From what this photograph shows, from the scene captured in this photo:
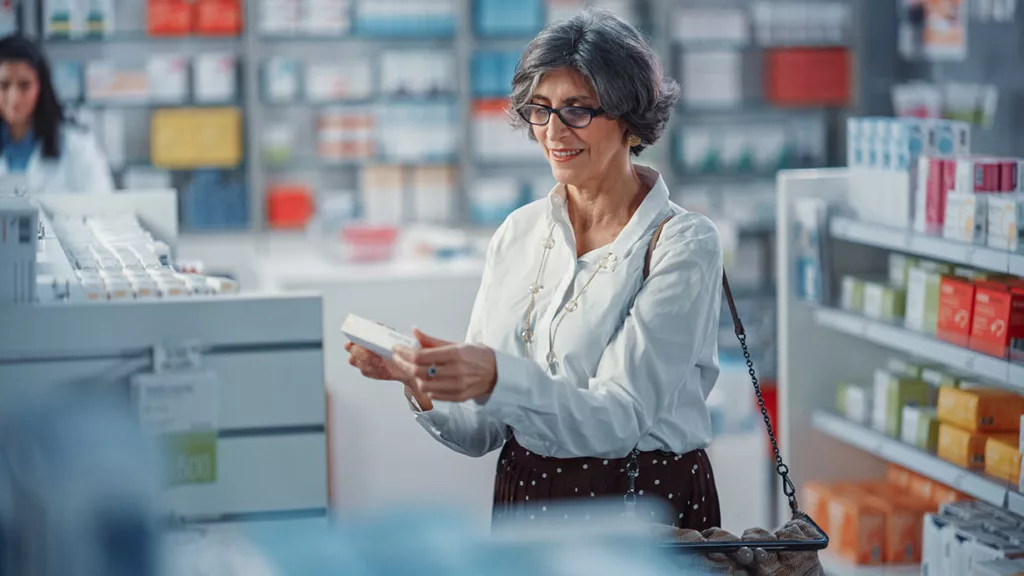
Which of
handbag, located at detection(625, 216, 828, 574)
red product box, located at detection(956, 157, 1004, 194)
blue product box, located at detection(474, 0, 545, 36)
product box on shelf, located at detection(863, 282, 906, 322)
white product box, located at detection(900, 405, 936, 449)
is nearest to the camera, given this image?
handbag, located at detection(625, 216, 828, 574)

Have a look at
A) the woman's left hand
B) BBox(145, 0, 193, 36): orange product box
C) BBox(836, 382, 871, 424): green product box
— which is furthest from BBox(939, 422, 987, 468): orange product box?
BBox(145, 0, 193, 36): orange product box

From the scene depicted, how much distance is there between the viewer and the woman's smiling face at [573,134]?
91.7 inches

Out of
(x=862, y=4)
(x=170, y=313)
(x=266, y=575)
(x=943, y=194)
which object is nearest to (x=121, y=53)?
(x=862, y=4)

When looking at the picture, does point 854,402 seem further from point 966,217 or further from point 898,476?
point 966,217

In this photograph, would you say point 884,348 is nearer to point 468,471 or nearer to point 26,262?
point 468,471

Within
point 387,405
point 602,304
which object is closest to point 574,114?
point 602,304

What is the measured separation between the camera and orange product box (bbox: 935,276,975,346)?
371 cm

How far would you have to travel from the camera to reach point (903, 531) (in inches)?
168

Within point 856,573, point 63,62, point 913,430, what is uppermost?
point 63,62

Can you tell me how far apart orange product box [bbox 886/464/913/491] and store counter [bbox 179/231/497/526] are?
5.01 ft

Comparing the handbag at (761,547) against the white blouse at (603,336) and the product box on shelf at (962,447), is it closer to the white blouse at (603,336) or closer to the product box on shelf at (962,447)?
the white blouse at (603,336)

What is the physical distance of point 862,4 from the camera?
8.15 meters

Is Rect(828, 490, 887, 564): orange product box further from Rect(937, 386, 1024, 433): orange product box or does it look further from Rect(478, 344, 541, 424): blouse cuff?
Rect(478, 344, 541, 424): blouse cuff

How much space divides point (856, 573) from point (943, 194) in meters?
1.28
